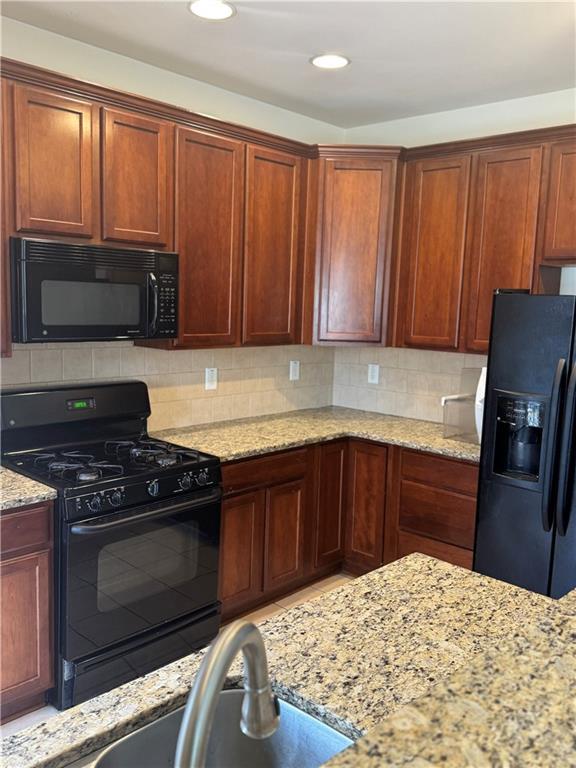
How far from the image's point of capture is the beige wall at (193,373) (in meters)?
2.86

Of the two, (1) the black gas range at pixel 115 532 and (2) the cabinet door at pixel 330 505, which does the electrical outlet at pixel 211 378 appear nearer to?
(1) the black gas range at pixel 115 532

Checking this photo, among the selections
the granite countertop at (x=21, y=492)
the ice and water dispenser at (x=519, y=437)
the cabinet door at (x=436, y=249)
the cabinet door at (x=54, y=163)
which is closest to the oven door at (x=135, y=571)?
the granite countertop at (x=21, y=492)

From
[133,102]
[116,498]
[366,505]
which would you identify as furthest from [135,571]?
[133,102]

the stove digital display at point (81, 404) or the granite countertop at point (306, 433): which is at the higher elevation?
the stove digital display at point (81, 404)

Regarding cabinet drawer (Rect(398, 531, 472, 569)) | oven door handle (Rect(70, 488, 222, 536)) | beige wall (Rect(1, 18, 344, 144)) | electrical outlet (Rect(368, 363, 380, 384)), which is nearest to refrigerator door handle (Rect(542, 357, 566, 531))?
cabinet drawer (Rect(398, 531, 472, 569))

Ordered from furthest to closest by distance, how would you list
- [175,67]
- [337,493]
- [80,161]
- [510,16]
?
1. [337,493]
2. [175,67]
3. [80,161]
4. [510,16]

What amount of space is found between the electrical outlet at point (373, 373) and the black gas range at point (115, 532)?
1.57 metres

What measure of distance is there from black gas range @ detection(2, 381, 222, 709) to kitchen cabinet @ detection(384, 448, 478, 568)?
3.48 feet

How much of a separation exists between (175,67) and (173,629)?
8.37ft

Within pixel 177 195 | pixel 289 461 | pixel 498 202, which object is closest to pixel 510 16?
pixel 498 202

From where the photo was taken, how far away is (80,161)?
2.56m

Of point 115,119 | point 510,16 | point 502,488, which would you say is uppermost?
point 510,16

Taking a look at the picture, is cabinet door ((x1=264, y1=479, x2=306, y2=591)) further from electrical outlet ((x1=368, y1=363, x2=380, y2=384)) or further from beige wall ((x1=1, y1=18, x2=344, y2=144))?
beige wall ((x1=1, y1=18, x2=344, y2=144))

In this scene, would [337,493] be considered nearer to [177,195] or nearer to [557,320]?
[557,320]
